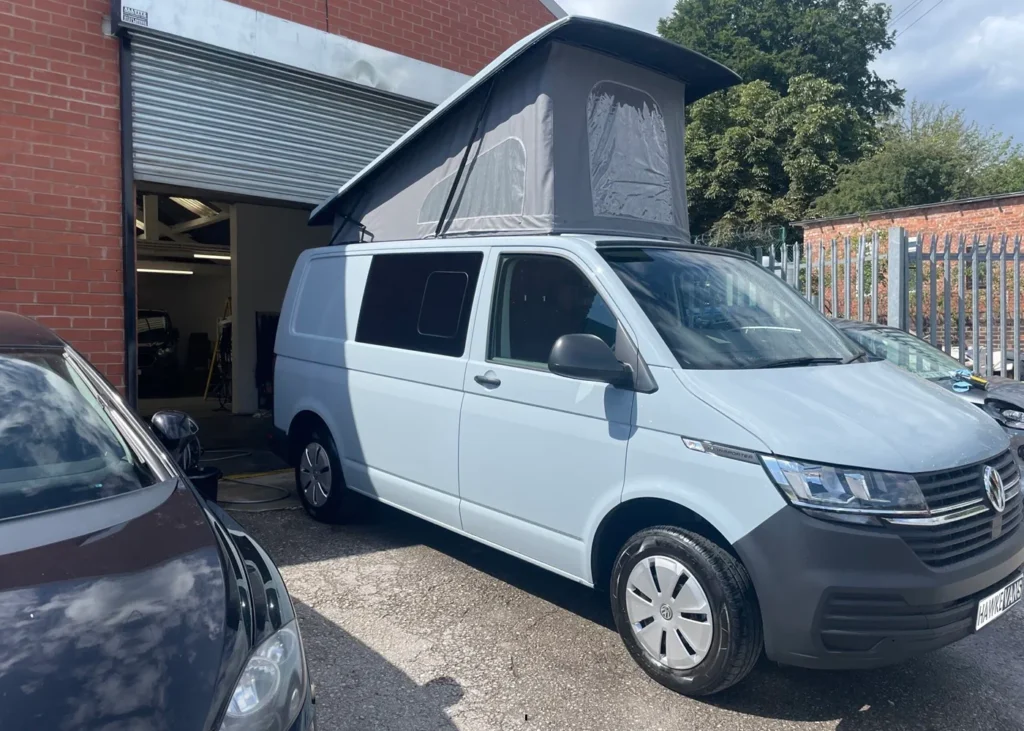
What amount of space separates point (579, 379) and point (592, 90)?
88.1 inches

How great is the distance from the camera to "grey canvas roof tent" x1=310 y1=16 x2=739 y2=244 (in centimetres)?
481

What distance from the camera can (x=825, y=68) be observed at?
32.4 metres

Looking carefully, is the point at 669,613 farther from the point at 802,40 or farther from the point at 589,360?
the point at 802,40

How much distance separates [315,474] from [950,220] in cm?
1549

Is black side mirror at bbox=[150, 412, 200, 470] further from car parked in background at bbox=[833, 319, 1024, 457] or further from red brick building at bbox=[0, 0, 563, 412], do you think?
car parked in background at bbox=[833, 319, 1024, 457]

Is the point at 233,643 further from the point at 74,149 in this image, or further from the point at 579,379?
the point at 74,149

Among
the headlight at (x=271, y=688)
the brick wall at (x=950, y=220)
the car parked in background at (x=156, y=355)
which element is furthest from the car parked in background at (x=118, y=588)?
the brick wall at (x=950, y=220)

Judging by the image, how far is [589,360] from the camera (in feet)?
11.3

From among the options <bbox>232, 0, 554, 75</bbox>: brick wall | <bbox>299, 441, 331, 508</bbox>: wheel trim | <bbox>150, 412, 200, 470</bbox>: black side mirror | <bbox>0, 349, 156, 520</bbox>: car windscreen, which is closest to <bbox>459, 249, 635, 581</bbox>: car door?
<bbox>150, 412, 200, 470</bbox>: black side mirror

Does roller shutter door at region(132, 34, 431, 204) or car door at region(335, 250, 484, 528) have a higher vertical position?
roller shutter door at region(132, 34, 431, 204)

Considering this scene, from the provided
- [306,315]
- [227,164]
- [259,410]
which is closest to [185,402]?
[259,410]

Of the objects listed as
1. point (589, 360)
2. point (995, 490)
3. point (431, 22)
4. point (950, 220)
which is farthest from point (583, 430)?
point (950, 220)

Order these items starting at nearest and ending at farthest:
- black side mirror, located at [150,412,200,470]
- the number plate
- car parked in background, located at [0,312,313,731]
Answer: car parked in background, located at [0,312,313,731]
the number plate
black side mirror, located at [150,412,200,470]

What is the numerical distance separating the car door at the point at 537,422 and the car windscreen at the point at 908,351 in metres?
3.58
